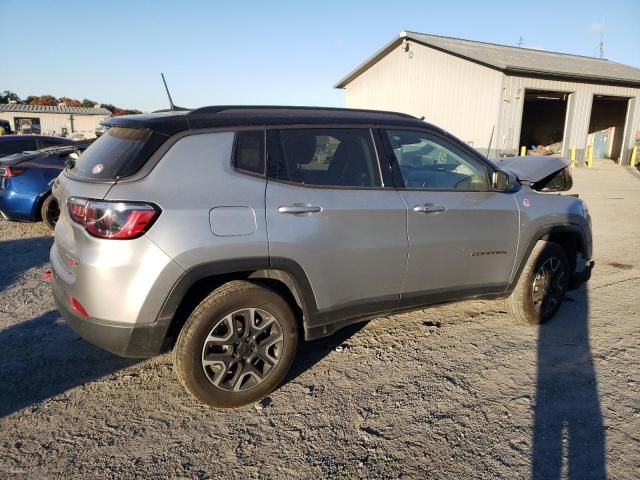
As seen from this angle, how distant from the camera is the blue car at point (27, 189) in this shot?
24.6 ft

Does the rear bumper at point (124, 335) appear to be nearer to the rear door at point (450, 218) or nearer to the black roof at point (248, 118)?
the black roof at point (248, 118)

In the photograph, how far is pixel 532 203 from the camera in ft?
13.4

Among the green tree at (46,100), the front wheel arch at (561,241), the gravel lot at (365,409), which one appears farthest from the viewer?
the green tree at (46,100)

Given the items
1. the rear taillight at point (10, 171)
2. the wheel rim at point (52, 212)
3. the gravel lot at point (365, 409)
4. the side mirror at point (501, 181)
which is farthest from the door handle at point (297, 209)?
the rear taillight at point (10, 171)

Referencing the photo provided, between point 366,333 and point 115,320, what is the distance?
7.26ft

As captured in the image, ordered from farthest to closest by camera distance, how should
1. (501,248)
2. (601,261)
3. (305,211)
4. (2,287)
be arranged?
(601,261) → (2,287) → (501,248) → (305,211)

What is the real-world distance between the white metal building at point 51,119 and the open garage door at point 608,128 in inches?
1645

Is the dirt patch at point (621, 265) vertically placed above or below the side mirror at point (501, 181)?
below

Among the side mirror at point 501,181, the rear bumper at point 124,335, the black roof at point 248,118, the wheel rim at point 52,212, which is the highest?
the black roof at point 248,118

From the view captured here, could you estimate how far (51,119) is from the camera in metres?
49.7

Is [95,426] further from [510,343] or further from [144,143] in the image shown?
[510,343]

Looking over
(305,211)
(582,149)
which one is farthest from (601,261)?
(582,149)

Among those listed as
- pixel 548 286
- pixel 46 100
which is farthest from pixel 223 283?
pixel 46 100

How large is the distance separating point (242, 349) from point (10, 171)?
257 inches
